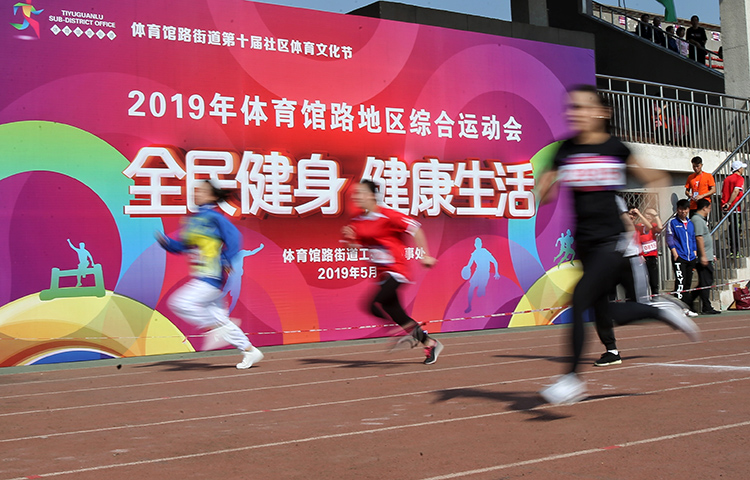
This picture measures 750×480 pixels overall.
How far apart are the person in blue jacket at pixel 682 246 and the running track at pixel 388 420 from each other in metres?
6.44

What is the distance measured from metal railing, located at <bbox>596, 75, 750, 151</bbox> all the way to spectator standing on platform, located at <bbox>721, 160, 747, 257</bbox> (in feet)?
6.55

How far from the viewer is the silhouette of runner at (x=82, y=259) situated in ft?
38.7

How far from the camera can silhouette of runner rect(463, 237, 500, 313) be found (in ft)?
51.4

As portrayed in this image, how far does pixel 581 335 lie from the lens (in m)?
5.86

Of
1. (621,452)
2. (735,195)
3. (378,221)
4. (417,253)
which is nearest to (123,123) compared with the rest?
(378,221)

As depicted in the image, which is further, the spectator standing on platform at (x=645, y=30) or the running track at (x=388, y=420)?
the spectator standing on platform at (x=645, y=30)

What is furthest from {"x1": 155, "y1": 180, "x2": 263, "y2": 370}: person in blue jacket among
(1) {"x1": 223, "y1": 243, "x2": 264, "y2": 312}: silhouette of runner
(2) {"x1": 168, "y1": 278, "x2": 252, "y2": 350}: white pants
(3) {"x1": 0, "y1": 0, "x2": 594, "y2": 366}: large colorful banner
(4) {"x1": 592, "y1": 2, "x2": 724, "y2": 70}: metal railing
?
(4) {"x1": 592, "y1": 2, "x2": 724, "y2": 70}: metal railing

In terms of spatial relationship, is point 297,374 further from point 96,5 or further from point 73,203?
point 96,5

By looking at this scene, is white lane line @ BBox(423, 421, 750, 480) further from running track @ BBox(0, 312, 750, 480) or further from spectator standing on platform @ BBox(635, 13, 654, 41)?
spectator standing on platform @ BBox(635, 13, 654, 41)

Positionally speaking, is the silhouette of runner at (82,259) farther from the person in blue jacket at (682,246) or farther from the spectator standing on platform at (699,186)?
the spectator standing on platform at (699,186)

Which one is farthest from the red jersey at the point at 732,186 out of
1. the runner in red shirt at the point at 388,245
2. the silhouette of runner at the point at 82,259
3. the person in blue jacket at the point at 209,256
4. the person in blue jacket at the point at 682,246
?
the silhouette of runner at the point at 82,259

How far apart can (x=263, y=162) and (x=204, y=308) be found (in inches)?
149

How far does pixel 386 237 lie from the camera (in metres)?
10.1

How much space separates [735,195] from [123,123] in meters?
12.3
